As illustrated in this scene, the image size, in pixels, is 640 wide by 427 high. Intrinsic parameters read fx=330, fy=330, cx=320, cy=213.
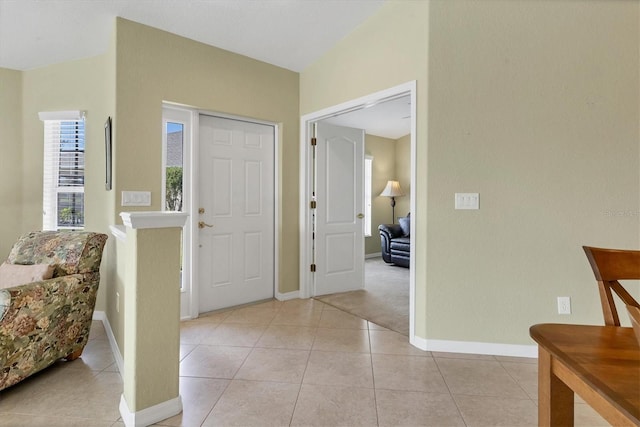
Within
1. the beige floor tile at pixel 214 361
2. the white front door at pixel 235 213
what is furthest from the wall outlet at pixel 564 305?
the white front door at pixel 235 213

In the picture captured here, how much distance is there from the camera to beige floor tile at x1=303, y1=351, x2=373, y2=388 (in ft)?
6.75

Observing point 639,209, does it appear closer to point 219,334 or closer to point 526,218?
point 526,218

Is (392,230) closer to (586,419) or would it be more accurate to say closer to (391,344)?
(391,344)

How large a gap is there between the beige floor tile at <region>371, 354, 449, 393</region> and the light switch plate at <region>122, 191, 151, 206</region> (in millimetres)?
2236

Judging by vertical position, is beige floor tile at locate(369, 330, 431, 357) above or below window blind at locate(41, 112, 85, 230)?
below

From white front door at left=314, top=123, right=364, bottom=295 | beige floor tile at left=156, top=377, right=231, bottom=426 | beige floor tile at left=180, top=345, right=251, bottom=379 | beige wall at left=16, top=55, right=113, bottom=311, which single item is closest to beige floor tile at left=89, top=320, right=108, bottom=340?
beige wall at left=16, top=55, right=113, bottom=311

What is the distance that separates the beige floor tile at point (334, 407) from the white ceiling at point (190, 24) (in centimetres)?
291

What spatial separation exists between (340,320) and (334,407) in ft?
4.47

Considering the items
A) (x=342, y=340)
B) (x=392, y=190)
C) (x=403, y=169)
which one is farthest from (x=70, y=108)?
(x=403, y=169)

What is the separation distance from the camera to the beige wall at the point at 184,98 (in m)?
2.70

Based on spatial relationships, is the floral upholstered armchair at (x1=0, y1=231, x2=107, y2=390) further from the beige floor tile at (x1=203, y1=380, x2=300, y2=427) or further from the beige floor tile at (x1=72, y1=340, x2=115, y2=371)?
the beige floor tile at (x1=203, y1=380, x2=300, y2=427)

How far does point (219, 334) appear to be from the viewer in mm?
2803

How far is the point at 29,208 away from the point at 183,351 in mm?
2305

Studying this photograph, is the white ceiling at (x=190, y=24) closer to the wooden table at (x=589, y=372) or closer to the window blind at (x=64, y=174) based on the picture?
the window blind at (x=64, y=174)
